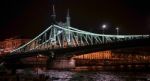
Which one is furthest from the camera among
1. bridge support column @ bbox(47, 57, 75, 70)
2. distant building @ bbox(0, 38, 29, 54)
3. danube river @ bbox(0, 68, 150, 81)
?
distant building @ bbox(0, 38, 29, 54)

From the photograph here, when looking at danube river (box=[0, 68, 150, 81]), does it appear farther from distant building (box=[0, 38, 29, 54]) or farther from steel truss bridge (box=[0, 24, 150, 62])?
distant building (box=[0, 38, 29, 54])

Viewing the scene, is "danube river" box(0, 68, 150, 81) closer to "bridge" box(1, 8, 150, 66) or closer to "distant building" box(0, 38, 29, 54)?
"bridge" box(1, 8, 150, 66)

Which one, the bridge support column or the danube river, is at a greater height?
the bridge support column

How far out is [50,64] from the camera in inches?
4395

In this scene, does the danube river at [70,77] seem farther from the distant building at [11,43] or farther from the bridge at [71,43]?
the distant building at [11,43]

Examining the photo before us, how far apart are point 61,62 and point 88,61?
2293 centimetres

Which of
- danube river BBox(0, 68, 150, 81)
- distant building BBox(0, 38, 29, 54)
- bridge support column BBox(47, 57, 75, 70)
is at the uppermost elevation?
distant building BBox(0, 38, 29, 54)

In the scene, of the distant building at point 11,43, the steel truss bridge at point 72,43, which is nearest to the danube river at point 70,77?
the steel truss bridge at point 72,43

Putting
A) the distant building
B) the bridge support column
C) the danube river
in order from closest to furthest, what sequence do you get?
the danube river, the bridge support column, the distant building

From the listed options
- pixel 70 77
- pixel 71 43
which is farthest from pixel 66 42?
pixel 70 77

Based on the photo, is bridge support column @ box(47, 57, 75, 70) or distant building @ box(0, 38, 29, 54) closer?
bridge support column @ box(47, 57, 75, 70)

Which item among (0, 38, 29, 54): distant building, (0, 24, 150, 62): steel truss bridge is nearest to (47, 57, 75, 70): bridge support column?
(0, 24, 150, 62): steel truss bridge

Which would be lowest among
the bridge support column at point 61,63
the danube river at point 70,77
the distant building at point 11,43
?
the danube river at point 70,77

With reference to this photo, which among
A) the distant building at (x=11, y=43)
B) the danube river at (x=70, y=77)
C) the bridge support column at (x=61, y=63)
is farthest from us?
the distant building at (x=11, y=43)
